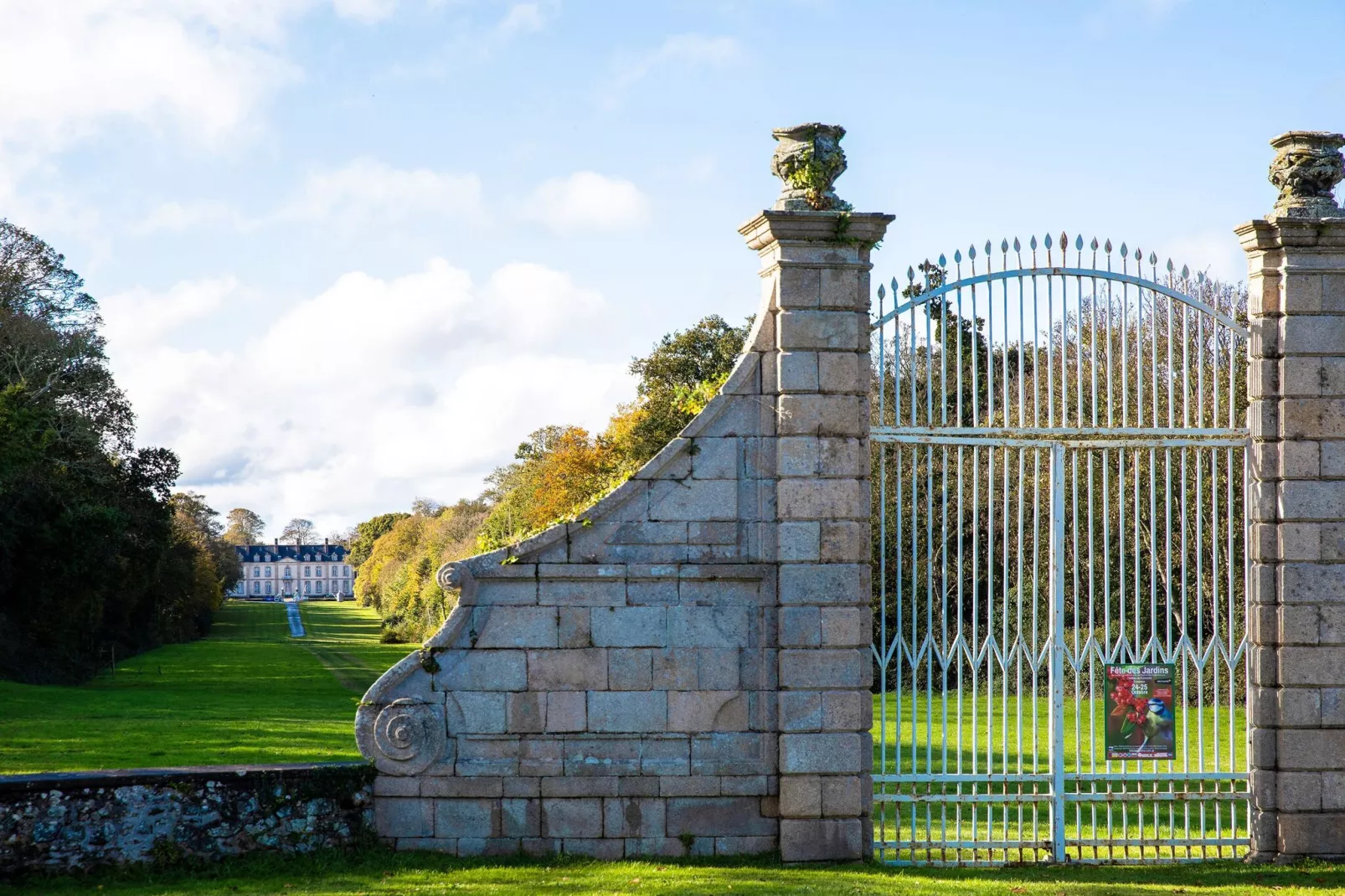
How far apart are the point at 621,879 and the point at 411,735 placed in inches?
63.9

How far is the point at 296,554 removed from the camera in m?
170

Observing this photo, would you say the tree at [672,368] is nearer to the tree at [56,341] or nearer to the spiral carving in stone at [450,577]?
the tree at [56,341]

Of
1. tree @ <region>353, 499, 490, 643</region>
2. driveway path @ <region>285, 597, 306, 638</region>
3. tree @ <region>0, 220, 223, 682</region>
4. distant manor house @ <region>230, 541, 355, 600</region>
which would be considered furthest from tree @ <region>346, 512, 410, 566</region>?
tree @ <region>0, 220, 223, 682</region>

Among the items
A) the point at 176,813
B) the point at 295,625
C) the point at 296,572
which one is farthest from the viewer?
the point at 296,572

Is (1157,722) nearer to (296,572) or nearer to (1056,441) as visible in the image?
(1056,441)

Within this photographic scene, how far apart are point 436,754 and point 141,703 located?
19.2m

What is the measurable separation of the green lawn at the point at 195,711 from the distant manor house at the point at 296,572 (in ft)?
397

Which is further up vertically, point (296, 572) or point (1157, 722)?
point (1157, 722)

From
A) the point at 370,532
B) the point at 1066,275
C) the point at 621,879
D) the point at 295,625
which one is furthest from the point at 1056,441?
the point at 370,532

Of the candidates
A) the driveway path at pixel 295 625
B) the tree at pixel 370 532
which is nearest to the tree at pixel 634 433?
the driveway path at pixel 295 625

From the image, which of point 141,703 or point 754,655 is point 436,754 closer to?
point 754,655

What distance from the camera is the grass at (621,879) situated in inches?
307

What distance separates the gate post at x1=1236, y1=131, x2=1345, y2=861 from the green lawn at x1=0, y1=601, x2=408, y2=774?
252 inches

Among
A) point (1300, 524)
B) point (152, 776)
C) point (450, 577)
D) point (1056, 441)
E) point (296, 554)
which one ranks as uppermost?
point (1056, 441)
